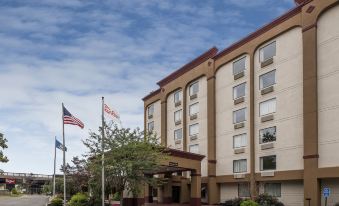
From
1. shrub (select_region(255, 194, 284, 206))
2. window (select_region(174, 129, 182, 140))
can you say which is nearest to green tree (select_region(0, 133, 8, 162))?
shrub (select_region(255, 194, 284, 206))

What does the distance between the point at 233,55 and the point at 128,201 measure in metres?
19.7

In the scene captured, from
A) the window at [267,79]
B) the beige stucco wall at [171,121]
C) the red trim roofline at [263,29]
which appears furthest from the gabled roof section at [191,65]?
the window at [267,79]

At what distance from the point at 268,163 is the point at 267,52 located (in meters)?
10.8

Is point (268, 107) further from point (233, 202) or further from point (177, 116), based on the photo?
point (177, 116)

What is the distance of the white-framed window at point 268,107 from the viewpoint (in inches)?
1781

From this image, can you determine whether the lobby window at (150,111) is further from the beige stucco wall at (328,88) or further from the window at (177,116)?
the beige stucco wall at (328,88)

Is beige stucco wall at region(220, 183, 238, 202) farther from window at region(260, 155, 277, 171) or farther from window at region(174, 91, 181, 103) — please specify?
window at region(174, 91, 181, 103)

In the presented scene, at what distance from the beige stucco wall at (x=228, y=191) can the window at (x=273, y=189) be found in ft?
19.2

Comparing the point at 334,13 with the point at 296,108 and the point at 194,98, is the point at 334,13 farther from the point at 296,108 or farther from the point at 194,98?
the point at 194,98

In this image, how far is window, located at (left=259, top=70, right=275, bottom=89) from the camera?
45772mm

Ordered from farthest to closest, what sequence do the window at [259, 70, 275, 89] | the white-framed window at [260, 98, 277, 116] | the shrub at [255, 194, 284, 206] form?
the window at [259, 70, 275, 89], the white-framed window at [260, 98, 277, 116], the shrub at [255, 194, 284, 206]

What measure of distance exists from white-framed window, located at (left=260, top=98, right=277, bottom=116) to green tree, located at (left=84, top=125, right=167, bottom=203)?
40.1 ft

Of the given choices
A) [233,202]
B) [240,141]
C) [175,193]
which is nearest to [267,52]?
[240,141]

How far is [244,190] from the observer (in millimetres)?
49781
